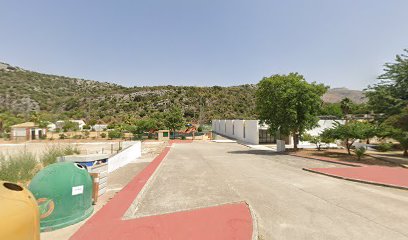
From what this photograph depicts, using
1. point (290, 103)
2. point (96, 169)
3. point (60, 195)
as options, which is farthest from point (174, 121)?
point (60, 195)

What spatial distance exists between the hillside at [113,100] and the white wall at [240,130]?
88.6 ft

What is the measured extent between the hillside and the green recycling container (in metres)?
71.0

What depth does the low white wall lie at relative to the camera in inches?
579

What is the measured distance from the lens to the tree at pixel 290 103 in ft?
74.0

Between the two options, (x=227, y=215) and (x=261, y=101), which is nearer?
Result: (x=227, y=215)

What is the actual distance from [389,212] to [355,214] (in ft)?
4.09

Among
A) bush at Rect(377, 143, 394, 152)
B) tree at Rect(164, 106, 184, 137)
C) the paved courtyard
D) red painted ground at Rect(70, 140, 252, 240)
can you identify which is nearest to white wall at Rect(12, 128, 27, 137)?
tree at Rect(164, 106, 184, 137)

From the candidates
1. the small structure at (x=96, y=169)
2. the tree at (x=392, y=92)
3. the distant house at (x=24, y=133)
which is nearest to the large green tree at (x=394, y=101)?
the tree at (x=392, y=92)

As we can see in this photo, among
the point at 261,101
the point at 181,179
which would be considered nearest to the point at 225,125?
the point at 261,101

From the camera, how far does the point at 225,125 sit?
54062mm

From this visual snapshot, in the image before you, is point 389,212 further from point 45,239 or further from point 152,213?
point 45,239

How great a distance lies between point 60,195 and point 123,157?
36.4ft

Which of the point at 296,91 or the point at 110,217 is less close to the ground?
the point at 296,91

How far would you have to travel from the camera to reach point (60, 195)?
6234 mm
